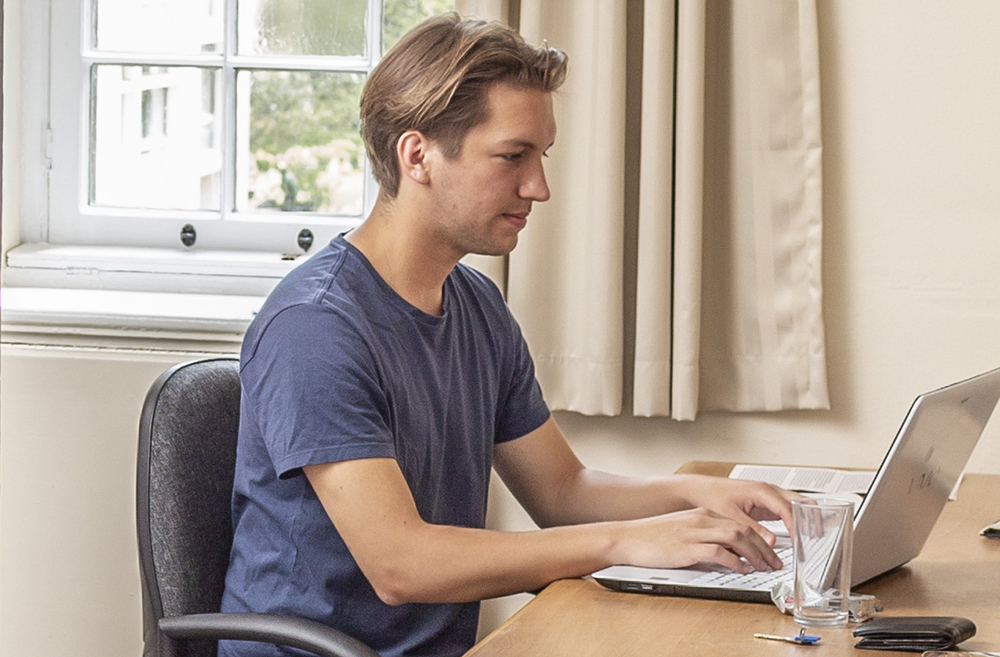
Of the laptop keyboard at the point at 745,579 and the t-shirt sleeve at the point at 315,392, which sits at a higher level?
the t-shirt sleeve at the point at 315,392

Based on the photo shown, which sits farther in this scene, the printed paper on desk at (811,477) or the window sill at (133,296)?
the window sill at (133,296)

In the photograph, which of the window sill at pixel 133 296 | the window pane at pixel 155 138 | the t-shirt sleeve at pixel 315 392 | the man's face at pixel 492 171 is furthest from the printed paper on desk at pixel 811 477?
the window pane at pixel 155 138

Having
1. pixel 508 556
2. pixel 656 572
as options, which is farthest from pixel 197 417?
pixel 656 572

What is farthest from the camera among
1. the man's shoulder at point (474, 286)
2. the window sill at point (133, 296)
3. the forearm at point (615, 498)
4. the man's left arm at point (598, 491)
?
the window sill at point (133, 296)

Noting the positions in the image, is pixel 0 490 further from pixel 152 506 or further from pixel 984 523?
pixel 984 523

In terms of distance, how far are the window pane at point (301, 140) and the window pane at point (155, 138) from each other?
7cm

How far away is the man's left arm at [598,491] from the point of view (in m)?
1.44

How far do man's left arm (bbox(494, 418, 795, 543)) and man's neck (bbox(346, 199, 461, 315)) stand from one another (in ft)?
1.05

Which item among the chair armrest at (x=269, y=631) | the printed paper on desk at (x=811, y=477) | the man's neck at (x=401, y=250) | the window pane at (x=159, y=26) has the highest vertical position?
the window pane at (x=159, y=26)

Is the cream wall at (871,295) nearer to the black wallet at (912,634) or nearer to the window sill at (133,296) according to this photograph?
the window sill at (133,296)

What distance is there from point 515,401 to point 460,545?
1.49 feet

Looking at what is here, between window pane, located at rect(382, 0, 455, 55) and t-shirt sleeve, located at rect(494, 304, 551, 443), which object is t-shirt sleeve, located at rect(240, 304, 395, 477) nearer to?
t-shirt sleeve, located at rect(494, 304, 551, 443)

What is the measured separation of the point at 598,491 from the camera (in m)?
1.65

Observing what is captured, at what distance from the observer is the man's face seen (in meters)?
1.49
